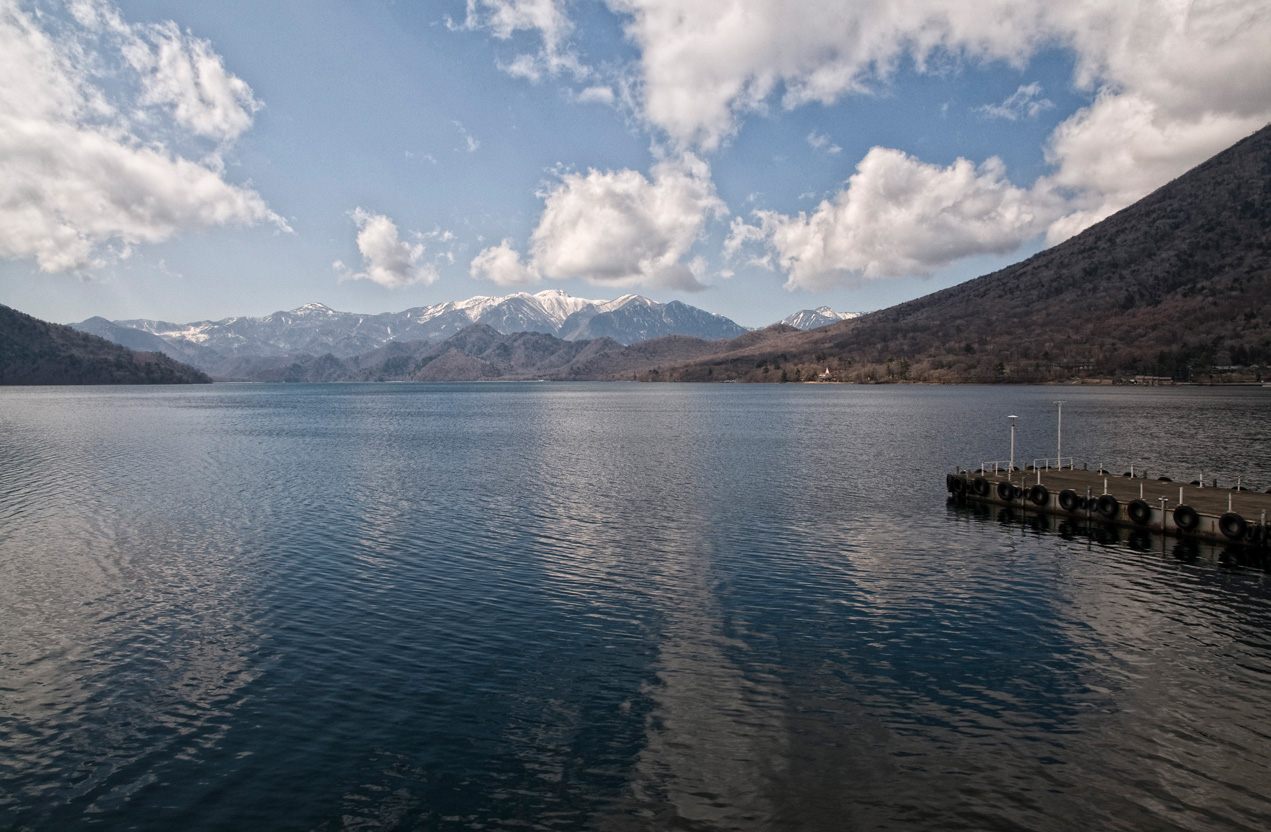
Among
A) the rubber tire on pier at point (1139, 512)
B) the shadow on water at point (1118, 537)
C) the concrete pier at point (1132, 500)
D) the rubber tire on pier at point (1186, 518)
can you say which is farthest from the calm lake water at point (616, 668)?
the rubber tire on pier at point (1139, 512)

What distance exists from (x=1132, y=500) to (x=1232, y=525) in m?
7.16

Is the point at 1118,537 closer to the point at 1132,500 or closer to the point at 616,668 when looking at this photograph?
the point at 1132,500

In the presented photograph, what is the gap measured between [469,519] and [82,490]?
4145 centimetres

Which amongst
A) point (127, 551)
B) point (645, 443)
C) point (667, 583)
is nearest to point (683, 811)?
point (667, 583)

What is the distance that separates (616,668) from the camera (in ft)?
87.2

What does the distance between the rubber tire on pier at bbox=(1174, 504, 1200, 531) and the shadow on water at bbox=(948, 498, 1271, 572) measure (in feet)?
2.92

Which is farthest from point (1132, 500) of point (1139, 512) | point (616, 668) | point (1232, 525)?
point (616, 668)

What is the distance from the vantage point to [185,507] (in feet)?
195

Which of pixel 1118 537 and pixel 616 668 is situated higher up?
pixel 616 668

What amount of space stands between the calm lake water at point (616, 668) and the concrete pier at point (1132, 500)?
11.9 ft

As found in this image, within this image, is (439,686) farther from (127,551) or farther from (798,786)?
(127,551)

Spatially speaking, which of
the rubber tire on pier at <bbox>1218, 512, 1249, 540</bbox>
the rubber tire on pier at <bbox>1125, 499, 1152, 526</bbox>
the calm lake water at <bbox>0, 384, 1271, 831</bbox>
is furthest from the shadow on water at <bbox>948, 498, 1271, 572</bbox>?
the rubber tire on pier at <bbox>1218, 512, 1249, 540</bbox>

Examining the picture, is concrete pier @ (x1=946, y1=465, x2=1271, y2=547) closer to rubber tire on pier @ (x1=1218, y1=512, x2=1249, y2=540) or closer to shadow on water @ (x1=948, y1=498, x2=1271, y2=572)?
rubber tire on pier @ (x1=1218, y1=512, x2=1249, y2=540)

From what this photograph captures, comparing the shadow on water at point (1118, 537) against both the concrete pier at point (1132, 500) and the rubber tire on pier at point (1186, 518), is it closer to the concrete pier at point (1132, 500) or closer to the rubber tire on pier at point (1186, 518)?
the concrete pier at point (1132, 500)
